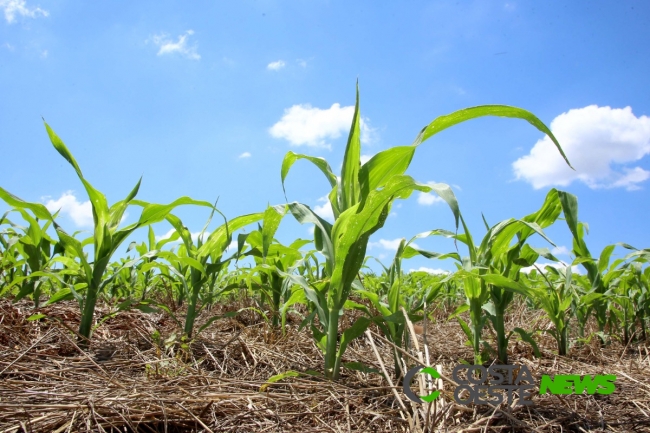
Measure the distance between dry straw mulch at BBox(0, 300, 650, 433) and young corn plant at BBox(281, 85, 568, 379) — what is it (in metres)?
0.22

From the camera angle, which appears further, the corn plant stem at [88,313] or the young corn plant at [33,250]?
the young corn plant at [33,250]

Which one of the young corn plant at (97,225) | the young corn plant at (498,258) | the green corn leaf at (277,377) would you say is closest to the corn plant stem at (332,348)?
the green corn leaf at (277,377)

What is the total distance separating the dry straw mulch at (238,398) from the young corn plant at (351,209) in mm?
222

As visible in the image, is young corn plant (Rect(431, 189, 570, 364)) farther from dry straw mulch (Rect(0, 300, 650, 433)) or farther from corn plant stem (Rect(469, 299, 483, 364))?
dry straw mulch (Rect(0, 300, 650, 433))

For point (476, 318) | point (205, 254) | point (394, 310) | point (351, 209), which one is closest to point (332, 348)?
point (394, 310)

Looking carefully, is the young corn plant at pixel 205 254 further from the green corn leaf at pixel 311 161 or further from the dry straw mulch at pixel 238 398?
the green corn leaf at pixel 311 161

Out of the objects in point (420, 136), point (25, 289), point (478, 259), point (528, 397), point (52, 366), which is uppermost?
point (420, 136)

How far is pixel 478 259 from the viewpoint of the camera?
199 centimetres

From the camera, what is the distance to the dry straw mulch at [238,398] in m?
1.25

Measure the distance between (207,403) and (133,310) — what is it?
6.37ft

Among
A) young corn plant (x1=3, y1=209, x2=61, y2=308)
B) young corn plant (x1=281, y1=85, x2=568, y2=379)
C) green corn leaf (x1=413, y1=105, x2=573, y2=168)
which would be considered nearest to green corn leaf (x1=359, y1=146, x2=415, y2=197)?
young corn plant (x1=281, y1=85, x2=568, y2=379)

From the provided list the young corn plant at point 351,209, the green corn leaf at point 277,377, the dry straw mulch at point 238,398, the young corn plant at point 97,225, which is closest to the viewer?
the dry straw mulch at point 238,398

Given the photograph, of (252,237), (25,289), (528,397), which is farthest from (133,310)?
(528,397)

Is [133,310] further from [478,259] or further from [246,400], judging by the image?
[478,259]
